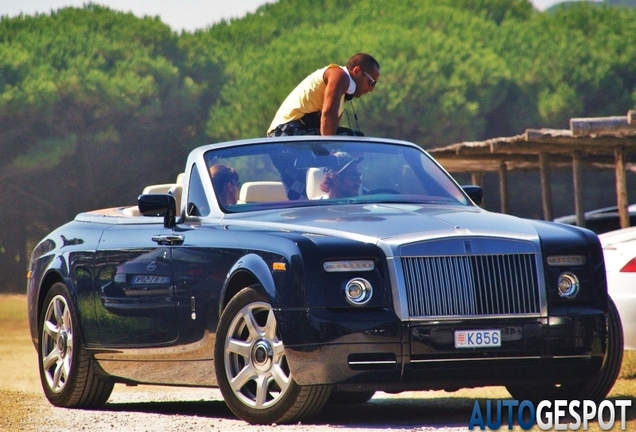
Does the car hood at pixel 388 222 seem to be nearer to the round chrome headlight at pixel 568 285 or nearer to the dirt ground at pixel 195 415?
the round chrome headlight at pixel 568 285

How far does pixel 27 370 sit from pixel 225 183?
42.9 ft

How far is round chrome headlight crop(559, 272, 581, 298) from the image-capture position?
23.6 ft

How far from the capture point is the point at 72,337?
9320 mm

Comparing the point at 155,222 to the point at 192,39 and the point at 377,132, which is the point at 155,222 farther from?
the point at 192,39

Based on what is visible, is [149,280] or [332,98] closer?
[149,280]

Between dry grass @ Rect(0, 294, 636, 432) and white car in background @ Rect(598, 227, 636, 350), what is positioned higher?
white car in background @ Rect(598, 227, 636, 350)

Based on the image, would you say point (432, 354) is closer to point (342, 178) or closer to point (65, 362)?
point (342, 178)

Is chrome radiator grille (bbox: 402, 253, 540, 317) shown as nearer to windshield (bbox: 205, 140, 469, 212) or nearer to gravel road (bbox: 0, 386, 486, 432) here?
gravel road (bbox: 0, 386, 486, 432)

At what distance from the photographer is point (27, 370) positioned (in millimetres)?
20812

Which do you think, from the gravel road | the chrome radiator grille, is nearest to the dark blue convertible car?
the chrome radiator grille

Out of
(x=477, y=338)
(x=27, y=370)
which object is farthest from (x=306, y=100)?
(x=27, y=370)

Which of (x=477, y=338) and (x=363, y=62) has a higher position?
(x=363, y=62)

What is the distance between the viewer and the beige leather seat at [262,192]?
8.31m

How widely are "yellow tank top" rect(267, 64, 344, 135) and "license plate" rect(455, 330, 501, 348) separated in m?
3.46
